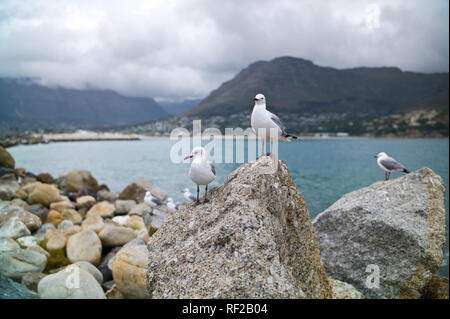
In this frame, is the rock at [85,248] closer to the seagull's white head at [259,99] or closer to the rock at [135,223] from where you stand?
the rock at [135,223]

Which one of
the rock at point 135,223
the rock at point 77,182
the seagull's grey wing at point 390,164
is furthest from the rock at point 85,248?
the rock at point 77,182

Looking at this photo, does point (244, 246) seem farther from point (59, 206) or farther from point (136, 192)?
point (136, 192)

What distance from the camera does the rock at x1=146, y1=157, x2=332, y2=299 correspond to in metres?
3.26

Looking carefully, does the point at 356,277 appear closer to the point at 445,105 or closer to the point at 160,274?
the point at 160,274

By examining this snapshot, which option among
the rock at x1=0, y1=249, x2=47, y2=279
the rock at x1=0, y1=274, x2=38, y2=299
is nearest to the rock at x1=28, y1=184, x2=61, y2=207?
the rock at x1=0, y1=249, x2=47, y2=279

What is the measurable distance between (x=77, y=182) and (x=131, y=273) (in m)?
20.1

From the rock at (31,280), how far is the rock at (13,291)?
0.43ft

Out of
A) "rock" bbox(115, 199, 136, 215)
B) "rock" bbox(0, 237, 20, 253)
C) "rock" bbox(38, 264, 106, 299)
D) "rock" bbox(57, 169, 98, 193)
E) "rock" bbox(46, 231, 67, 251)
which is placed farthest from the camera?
"rock" bbox(57, 169, 98, 193)

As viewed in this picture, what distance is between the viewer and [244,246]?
3.46 meters

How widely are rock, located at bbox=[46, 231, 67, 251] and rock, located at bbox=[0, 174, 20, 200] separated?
357 inches

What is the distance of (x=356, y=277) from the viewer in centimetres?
738

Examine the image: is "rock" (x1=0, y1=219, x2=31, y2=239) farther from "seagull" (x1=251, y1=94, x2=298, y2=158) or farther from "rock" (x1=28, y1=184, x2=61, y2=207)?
"seagull" (x1=251, y1=94, x2=298, y2=158)
